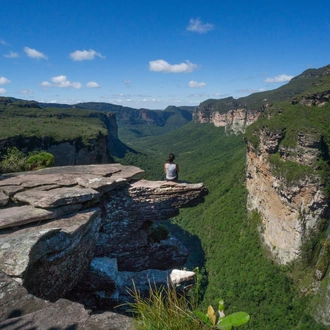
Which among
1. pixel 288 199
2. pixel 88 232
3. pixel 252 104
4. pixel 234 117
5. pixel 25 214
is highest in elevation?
pixel 252 104

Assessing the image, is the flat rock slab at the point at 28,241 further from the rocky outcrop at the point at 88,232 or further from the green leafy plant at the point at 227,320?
the green leafy plant at the point at 227,320

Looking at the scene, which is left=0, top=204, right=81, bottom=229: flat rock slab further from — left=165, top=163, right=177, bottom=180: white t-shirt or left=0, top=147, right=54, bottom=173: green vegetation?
left=0, top=147, right=54, bottom=173: green vegetation

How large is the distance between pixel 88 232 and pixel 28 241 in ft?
9.02

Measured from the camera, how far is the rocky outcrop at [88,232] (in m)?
6.43

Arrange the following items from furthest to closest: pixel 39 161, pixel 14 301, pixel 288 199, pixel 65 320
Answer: pixel 288 199
pixel 39 161
pixel 14 301
pixel 65 320

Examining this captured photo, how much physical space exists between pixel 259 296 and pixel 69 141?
40.8 meters

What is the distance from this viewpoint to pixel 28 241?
5934mm

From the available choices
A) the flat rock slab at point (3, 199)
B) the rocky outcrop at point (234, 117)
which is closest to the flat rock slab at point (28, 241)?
the flat rock slab at point (3, 199)

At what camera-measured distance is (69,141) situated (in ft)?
153

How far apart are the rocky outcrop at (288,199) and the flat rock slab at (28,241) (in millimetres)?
40291

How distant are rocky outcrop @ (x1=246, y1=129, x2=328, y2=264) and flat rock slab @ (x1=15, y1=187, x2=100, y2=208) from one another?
129ft

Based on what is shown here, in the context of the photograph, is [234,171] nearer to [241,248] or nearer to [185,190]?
[241,248]

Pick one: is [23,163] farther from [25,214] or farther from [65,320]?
[65,320]

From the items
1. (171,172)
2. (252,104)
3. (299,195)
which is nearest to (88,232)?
(171,172)
